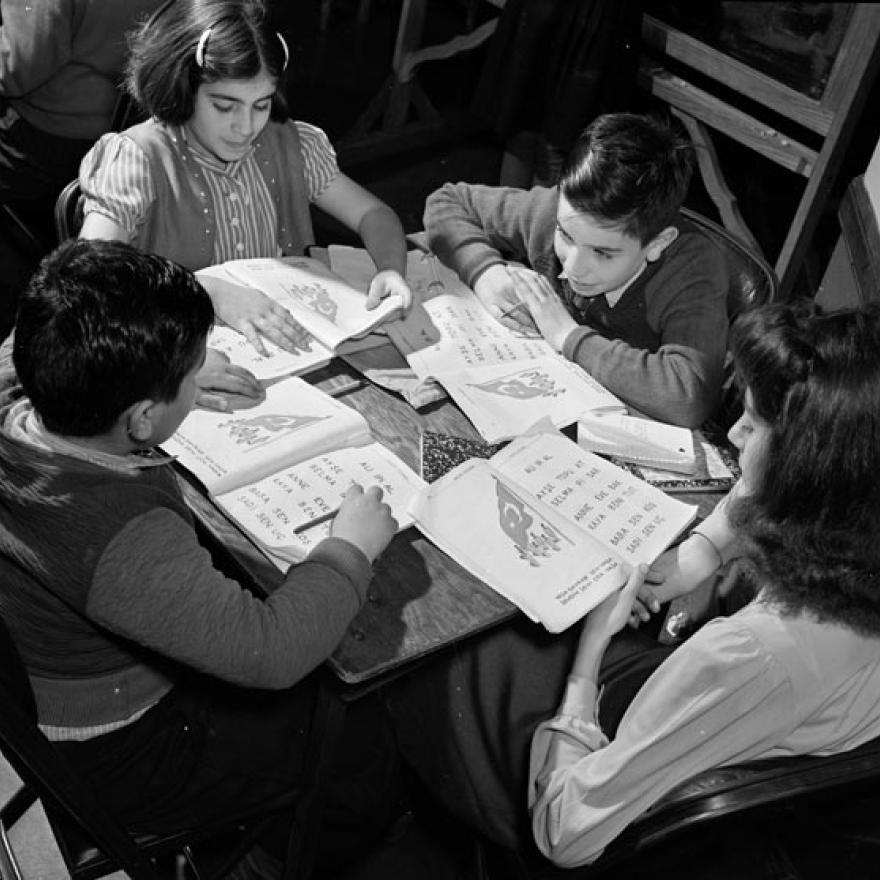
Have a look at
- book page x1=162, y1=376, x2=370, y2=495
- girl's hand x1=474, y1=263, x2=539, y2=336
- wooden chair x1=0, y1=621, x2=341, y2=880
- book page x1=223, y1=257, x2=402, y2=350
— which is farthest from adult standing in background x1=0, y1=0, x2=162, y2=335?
wooden chair x1=0, y1=621, x2=341, y2=880

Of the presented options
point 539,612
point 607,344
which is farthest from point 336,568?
point 607,344

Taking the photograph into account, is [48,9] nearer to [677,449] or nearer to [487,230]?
[487,230]

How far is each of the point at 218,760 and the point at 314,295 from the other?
33.6 inches

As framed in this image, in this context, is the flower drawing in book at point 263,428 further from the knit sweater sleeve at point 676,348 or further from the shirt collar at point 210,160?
the shirt collar at point 210,160

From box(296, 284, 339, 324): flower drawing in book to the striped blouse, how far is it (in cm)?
25

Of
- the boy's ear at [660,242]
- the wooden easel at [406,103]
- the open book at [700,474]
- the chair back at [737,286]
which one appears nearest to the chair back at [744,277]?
the chair back at [737,286]

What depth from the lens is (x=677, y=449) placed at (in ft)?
6.07

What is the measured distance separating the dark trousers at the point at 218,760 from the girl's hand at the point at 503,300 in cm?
77

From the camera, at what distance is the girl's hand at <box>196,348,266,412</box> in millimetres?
1706

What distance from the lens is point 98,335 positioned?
4.18ft

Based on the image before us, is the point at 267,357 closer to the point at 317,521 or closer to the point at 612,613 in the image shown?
the point at 317,521

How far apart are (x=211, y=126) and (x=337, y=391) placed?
593 millimetres

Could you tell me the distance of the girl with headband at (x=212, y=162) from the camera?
1950mm

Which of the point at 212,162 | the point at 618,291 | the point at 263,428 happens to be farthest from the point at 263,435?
the point at 618,291
